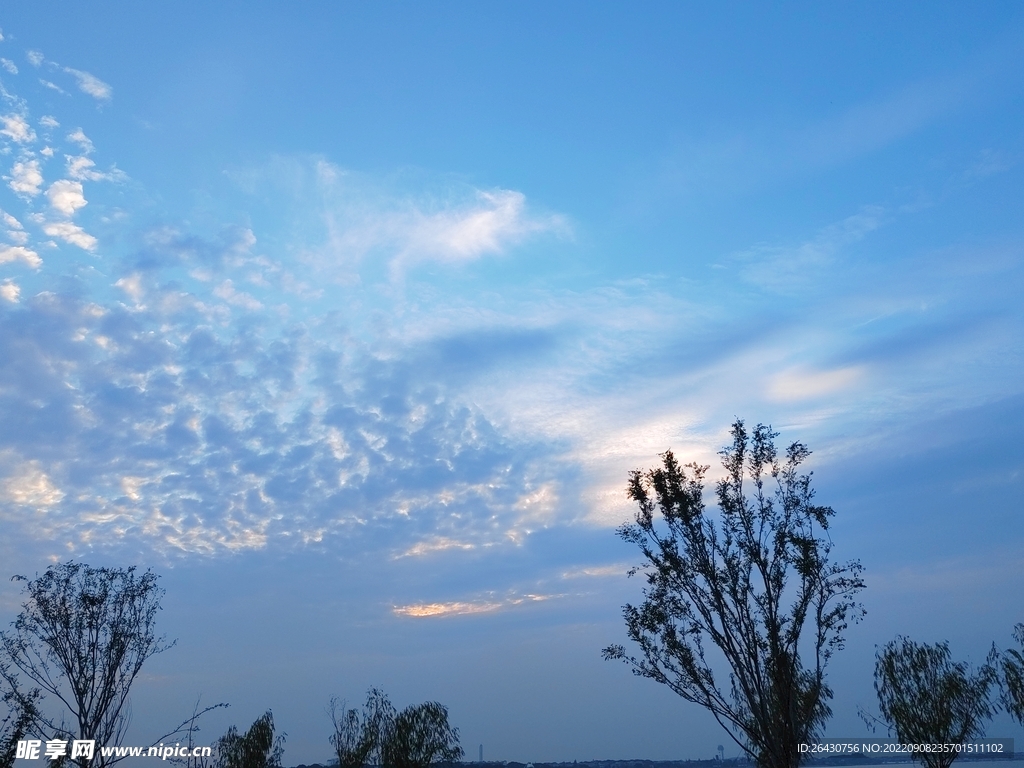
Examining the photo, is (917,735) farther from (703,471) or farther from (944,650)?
(703,471)

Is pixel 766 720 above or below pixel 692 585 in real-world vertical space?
below

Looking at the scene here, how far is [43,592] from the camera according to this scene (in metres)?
17.0

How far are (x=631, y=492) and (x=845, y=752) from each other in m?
13.1

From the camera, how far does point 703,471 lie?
49.0ft

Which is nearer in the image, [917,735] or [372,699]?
[917,735]

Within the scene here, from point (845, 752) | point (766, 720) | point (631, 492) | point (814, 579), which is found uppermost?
point (631, 492)

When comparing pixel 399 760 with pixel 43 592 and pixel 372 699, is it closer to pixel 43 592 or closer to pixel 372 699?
pixel 372 699

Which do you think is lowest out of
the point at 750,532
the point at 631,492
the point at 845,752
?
the point at 845,752

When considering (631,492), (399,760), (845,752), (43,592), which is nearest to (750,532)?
(631,492)

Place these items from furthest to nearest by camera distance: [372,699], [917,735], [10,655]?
[372,699] < [917,735] < [10,655]

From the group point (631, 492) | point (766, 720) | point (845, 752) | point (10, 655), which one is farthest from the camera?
point (845, 752)

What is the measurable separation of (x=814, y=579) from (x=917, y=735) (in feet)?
31.5

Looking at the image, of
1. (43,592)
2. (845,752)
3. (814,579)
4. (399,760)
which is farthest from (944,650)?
(43,592)

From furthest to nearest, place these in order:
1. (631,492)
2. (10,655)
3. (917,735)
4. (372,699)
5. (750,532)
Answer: (372,699) < (917,735) < (10,655) < (631,492) < (750,532)
